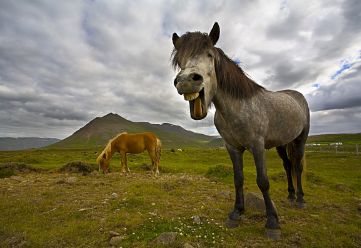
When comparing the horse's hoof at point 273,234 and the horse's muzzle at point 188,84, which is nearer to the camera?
the horse's muzzle at point 188,84

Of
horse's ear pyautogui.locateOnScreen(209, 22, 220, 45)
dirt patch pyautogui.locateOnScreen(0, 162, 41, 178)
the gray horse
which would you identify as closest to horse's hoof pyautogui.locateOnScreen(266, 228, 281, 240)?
the gray horse

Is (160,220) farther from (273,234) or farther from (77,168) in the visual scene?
(77,168)

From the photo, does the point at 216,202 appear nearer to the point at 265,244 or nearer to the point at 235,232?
the point at 235,232

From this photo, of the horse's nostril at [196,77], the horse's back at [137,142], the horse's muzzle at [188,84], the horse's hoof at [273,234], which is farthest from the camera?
A: the horse's back at [137,142]

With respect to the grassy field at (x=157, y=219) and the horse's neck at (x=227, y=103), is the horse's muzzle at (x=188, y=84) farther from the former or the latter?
the grassy field at (x=157, y=219)

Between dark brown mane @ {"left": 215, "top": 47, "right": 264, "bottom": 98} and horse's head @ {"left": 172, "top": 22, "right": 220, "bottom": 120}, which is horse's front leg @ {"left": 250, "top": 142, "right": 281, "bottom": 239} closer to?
dark brown mane @ {"left": 215, "top": 47, "right": 264, "bottom": 98}

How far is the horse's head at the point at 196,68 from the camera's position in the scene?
3.86 meters

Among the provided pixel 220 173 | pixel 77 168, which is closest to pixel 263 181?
pixel 220 173

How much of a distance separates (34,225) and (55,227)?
1.93 feet

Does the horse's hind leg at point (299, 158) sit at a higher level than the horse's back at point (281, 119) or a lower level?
lower

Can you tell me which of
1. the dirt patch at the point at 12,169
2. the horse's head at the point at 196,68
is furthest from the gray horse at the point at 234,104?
the dirt patch at the point at 12,169

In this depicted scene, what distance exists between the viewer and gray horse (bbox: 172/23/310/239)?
13.5 ft

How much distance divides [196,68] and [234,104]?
1.45 metres

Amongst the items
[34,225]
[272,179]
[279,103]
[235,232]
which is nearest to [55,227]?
[34,225]
